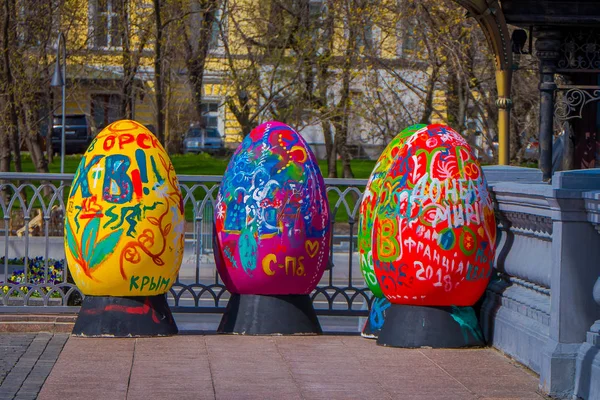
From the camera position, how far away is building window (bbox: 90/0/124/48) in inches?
883

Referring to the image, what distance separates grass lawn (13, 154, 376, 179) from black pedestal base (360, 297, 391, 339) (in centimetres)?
2375

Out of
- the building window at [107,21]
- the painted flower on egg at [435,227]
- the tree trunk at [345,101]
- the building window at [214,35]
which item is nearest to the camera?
the painted flower on egg at [435,227]

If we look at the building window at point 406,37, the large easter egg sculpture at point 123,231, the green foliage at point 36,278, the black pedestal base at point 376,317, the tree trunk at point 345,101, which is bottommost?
the black pedestal base at point 376,317

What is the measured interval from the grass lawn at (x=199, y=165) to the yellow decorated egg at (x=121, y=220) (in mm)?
24172

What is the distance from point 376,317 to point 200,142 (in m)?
37.6

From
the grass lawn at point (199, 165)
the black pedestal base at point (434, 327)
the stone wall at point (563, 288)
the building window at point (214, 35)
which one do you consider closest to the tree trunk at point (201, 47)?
the building window at point (214, 35)

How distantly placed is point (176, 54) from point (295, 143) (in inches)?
645

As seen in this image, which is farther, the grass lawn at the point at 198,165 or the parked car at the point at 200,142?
the parked car at the point at 200,142

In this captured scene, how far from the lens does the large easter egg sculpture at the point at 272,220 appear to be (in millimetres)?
8508

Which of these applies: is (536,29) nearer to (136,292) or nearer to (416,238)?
(416,238)

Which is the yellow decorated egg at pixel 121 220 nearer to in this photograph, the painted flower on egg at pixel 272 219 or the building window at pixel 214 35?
the painted flower on egg at pixel 272 219

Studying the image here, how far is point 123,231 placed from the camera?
27.0 ft

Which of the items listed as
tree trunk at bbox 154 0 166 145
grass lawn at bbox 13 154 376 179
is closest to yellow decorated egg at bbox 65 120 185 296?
tree trunk at bbox 154 0 166 145

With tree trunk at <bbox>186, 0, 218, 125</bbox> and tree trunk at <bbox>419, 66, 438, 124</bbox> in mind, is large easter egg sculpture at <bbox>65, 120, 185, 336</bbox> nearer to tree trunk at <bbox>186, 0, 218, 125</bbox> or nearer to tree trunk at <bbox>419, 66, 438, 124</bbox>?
tree trunk at <bbox>419, 66, 438, 124</bbox>
